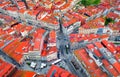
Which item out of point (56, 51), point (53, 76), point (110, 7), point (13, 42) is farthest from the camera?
point (110, 7)

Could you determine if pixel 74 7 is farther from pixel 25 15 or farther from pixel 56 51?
pixel 56 51

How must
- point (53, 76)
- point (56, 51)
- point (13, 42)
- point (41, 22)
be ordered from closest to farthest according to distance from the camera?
point (53, 76) < point (56, 51) < point (13, 42) < point (41, 22)

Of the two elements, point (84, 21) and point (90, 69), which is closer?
point (90, 69)

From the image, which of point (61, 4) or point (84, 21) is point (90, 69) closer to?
point (84, 21)

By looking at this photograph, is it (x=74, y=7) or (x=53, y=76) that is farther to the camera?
(x=74, y=7)

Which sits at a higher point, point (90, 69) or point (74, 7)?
point (74, 7)

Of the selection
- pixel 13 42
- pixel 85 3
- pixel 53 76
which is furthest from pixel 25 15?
pixel 53 76

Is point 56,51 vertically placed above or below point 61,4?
below

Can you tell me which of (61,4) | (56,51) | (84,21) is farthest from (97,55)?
(61,4)

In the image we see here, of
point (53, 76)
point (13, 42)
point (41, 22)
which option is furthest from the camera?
point (41, 22)
